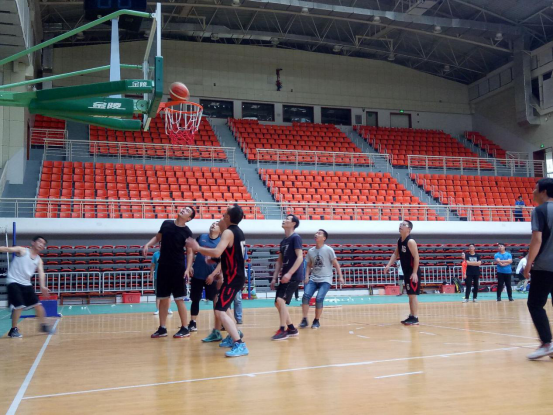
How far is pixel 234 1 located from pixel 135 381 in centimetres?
2154

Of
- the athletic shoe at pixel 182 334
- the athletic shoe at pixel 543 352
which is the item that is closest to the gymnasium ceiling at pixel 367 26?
the athletic shoe at pixel 182 334

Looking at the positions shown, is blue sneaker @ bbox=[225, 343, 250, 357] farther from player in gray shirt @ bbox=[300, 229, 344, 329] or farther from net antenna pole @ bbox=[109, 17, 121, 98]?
net antenna pole @ bbox=[109, 17, 121, 98]

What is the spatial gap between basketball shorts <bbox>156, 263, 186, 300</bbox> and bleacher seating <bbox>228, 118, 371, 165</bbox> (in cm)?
1875

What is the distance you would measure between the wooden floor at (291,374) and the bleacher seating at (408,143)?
21.7 meters

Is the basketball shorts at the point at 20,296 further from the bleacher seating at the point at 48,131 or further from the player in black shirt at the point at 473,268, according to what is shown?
the bleacher seating at the point at 48,131

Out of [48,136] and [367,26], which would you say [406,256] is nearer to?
[48,136]

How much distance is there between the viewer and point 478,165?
1101 inches

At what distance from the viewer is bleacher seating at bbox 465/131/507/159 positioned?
31406mm

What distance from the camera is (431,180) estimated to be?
26.8 meters

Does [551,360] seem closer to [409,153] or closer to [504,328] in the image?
[504,328]

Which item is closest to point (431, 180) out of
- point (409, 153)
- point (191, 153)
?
point (409, 153)

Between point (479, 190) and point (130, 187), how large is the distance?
16.1 meters

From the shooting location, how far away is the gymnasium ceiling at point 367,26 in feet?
81.0

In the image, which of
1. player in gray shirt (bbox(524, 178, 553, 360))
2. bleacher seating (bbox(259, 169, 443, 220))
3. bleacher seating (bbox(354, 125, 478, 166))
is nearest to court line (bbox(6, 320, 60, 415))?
player in gray shirt (bbox(524, 178, 553, 360))
